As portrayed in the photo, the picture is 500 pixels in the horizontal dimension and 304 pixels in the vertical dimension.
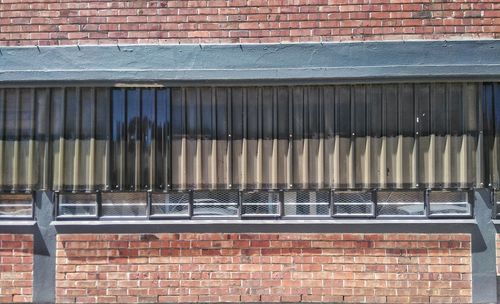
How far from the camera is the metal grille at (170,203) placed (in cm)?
637

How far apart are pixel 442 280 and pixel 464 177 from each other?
126 centimetres

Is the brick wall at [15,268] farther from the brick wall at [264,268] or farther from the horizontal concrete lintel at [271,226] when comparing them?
the horizontal concrete lintel at [271,226]

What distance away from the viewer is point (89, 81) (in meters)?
6.22

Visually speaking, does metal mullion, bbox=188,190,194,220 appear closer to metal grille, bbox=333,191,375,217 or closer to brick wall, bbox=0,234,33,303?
metal grille, bbox=333,191,375,217

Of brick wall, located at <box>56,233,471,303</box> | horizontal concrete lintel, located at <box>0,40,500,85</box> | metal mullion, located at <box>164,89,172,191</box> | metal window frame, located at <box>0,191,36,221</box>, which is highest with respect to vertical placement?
horizontal concrete lintel, located at <box>0,40,500,85</box>

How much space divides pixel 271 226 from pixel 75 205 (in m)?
2.42

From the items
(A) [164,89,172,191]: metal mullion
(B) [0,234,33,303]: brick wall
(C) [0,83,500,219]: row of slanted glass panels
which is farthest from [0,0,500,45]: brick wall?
(B) [0,234,33,303]: brick wall

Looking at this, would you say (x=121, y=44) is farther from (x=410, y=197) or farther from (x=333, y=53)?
(x=410, y=197)

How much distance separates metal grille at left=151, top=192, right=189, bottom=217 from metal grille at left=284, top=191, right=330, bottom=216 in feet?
4.11

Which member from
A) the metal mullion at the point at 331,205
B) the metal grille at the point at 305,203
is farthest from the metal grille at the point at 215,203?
the metal mullion at the point at 331,205

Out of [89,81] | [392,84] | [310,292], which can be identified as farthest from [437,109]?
[89,81]

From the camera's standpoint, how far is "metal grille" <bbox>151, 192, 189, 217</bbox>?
637cm

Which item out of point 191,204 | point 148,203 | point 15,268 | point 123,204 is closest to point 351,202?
point 191,204

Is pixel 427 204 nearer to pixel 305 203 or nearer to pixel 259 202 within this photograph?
pixel 305 203
